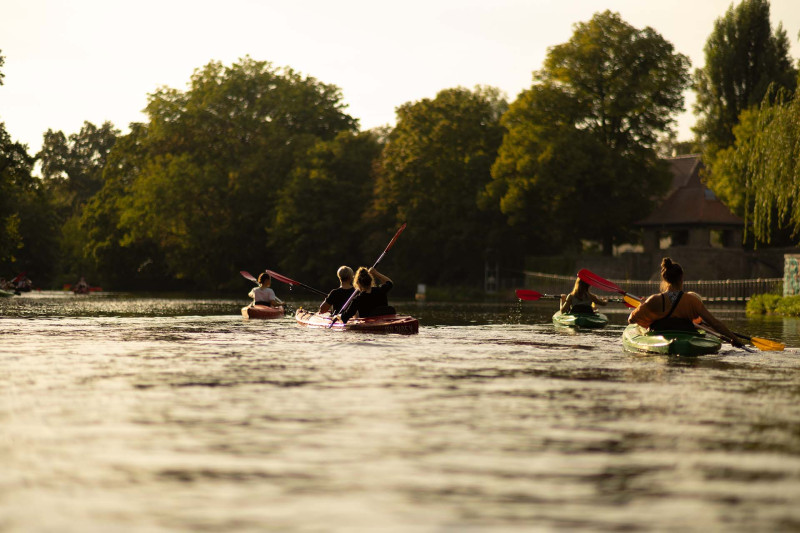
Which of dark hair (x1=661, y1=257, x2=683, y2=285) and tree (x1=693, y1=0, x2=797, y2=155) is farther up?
tree (x1=693, y1=0, x2=797, y2=155)

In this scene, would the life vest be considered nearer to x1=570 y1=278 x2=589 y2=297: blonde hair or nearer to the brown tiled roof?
x1=570 y1=278 x2=589 y2=297: blonde hair

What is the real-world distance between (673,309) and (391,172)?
52.6 m

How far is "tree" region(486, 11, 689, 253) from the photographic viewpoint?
202 ft

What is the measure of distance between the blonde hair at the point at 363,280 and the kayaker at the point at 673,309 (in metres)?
6.29

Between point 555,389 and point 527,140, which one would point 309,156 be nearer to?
point 527,140

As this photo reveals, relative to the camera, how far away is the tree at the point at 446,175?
67812 millimetres

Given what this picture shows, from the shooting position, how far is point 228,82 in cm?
8294

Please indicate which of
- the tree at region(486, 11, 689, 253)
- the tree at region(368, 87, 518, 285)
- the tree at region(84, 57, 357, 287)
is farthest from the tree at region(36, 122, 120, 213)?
the tree at region(486, 11, 689, 253)

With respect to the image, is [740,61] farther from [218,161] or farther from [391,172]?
[218,161]

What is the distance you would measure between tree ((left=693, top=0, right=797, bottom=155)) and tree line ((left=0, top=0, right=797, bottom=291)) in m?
0.21

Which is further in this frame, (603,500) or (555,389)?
(555,389)

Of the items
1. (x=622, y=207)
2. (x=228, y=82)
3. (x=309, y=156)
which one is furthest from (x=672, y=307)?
(x=228, y=82)

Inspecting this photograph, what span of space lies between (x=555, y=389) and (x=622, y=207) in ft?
168

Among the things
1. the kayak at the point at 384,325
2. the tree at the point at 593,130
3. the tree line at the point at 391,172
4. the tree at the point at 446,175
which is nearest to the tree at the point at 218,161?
the tree line at the point at 391,172
